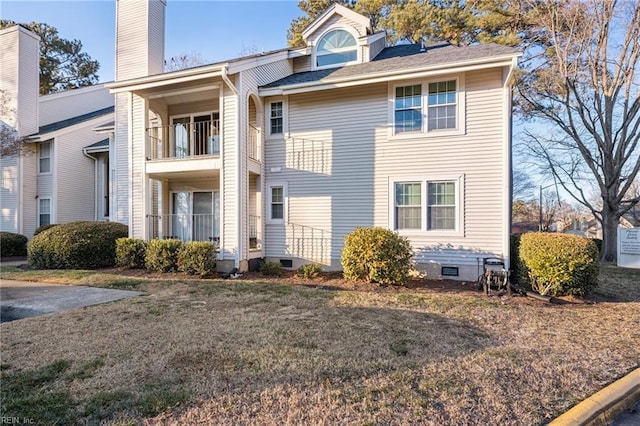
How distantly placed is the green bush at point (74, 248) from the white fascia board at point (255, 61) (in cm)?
662

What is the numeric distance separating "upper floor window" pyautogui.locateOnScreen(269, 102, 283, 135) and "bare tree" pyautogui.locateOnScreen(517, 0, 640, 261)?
11.9 m

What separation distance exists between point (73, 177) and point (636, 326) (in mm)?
20143

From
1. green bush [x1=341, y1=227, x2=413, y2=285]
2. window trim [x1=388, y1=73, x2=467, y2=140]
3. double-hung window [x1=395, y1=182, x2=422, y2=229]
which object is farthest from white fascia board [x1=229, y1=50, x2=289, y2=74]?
green bush [x1=341, y1=227, x2=413, y2=285]

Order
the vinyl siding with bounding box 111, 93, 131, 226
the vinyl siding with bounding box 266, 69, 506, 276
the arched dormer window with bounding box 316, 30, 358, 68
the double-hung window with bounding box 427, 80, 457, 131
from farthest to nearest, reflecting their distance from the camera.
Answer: the vinyl siding with bounding box 111, 93, 131, 226 < the arched dormer window with bounding box 316, 30, 358, 68 < the double-hung window with bounding box 427, 80, 457, 131 < the vinyl siding with bounding box 266, 69, 506, 276

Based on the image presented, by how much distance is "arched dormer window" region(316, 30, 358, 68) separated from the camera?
11.8 metres

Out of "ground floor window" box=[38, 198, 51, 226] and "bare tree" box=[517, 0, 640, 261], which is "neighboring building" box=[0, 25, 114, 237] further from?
"bare tree" box=[517, 0, 640, 261]

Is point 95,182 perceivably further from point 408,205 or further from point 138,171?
point 408,205

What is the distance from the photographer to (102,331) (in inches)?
189

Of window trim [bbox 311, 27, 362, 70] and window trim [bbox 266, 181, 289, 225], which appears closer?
window trim [bbox 266, 181, 289, 225]

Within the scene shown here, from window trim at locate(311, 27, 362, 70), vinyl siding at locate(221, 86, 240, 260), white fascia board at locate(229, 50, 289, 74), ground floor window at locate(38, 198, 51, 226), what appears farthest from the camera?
ground floor window at locate(38, 198, 51, 226)

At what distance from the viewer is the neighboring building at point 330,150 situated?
9.32 meters

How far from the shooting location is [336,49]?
39.5ft

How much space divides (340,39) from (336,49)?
34 cm

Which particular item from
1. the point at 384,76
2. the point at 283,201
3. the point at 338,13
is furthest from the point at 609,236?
the point at 338,13
